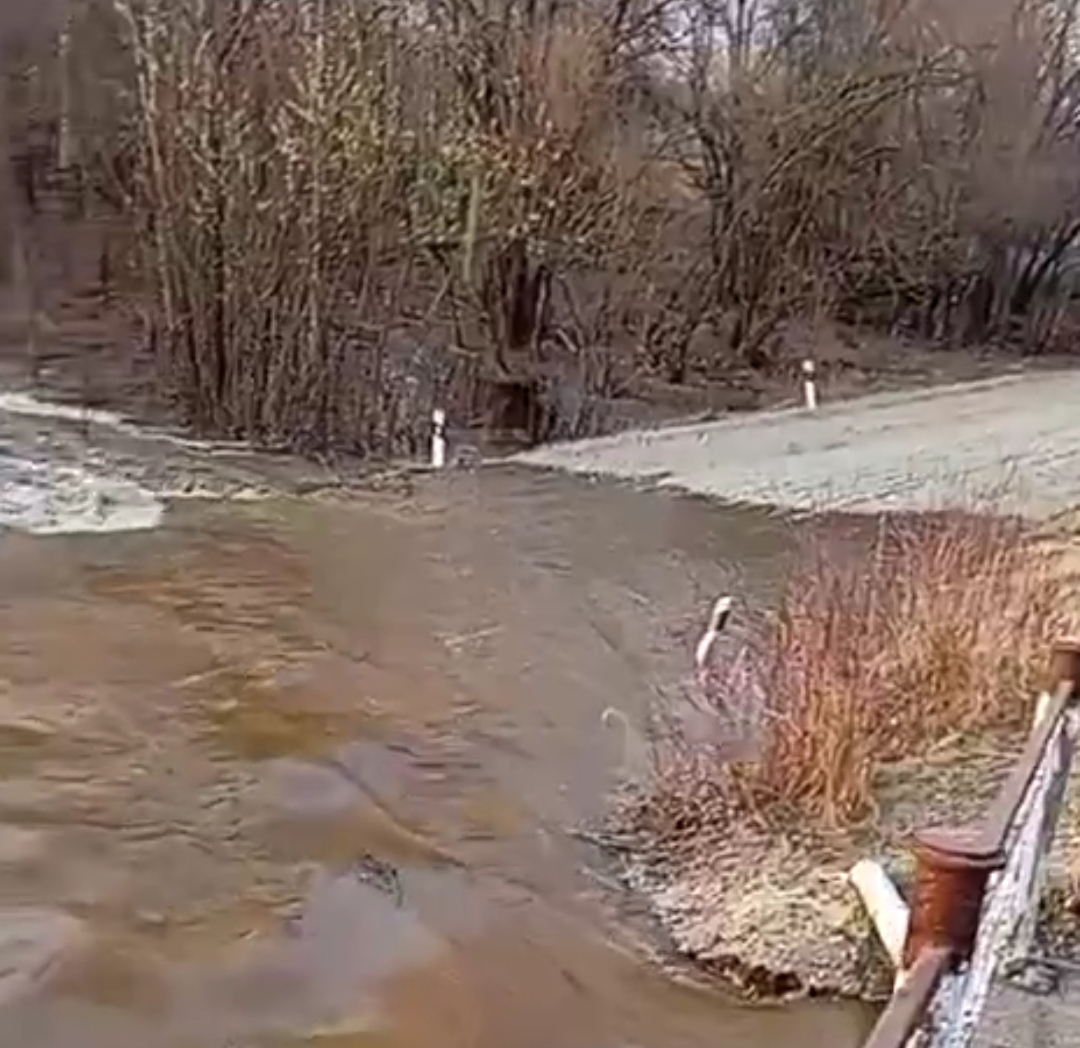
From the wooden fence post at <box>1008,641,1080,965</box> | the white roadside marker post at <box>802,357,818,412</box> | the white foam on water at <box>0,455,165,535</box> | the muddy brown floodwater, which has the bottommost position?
the white roadside marker post at <box>802,357,818,412</box>

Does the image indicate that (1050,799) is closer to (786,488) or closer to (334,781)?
(334,781)

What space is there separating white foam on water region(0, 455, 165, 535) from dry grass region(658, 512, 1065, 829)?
561 centimetres

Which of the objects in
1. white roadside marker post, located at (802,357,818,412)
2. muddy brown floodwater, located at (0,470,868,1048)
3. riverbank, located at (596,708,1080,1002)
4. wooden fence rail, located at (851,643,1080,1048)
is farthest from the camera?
white roadside marker post, located at (802,357,818,412)

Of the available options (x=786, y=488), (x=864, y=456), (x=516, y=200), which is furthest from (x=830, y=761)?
(x=516, y=200)

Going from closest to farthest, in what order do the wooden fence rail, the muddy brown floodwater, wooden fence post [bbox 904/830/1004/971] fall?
the wooden fence rail < wooden fence post [bbox 904/830/1004/971] < the muddy brown floodwater

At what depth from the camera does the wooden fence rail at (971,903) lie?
9.29 feet

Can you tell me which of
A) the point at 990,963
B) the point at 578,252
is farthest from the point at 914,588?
the point at 578,252

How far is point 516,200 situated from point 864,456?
177 inches

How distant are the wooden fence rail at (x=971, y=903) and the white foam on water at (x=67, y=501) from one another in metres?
8.76

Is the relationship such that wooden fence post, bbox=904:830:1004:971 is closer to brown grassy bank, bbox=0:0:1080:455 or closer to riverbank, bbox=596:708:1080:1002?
riverbank, bbox=596:708:1080:1002

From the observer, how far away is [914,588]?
793cm

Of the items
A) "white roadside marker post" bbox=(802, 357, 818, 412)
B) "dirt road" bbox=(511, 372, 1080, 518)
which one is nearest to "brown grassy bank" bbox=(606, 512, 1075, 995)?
"dirt road" bbox=(511, 372, 1080, 518)

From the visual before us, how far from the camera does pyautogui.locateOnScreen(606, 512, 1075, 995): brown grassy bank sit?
611 centimetres

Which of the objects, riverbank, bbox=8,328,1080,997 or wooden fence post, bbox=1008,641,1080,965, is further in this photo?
riverbank, bbox=8,328,1080,997
